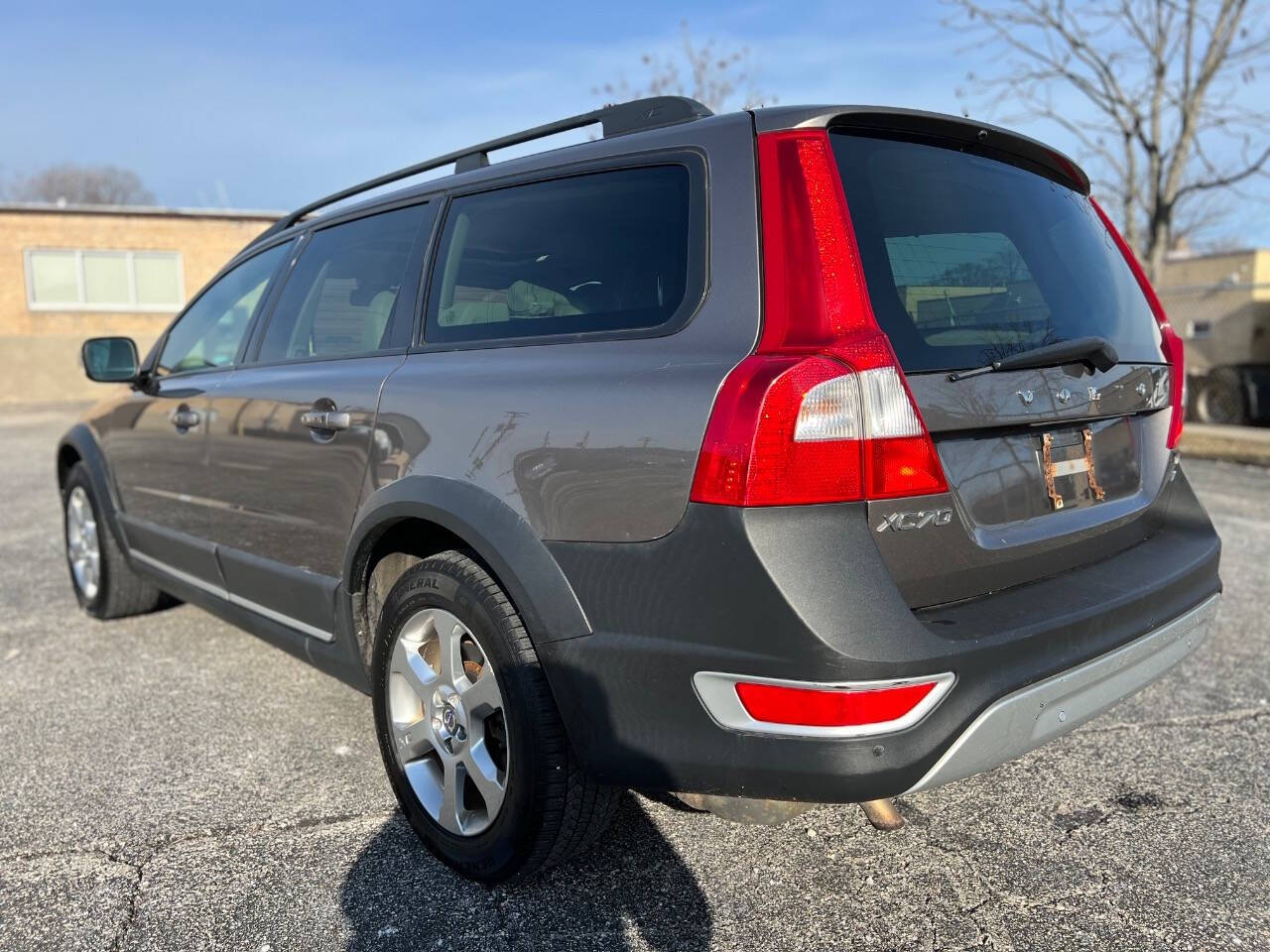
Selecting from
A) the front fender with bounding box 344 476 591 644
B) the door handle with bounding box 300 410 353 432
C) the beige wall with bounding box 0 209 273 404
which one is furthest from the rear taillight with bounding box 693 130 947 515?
the beige wall with bounding box 0 209 273 404

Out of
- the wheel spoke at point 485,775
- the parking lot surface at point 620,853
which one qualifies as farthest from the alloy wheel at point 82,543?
the wheel spoke at point 485,775

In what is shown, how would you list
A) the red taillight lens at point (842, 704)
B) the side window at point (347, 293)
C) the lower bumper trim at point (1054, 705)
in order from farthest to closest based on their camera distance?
1. the side window at point (347, 293)
2. the lower bumper trim at point (1054, 705)
3. the red taillight lens at point (842, 704)

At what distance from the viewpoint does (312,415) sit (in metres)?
3.01

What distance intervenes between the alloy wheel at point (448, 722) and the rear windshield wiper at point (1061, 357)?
1283 millimetres

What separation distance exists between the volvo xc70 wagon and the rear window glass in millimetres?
10

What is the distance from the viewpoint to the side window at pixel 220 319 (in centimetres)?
385

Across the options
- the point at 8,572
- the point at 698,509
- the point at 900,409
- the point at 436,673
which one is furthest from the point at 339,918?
the point at 8,572

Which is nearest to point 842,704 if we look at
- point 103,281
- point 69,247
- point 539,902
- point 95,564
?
point 539,902

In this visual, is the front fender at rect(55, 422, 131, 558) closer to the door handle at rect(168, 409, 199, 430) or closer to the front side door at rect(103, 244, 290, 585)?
the front side door at rect(103, 244, 290, 585)

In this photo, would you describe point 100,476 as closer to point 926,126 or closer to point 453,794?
point 453,794

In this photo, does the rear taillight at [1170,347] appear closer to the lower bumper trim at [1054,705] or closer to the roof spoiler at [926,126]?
the roof spoiler at [926,126]

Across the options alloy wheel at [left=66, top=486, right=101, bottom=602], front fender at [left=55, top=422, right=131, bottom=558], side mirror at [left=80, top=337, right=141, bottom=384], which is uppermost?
side mirror at [left=80, top=337, right=141, bottom=384]

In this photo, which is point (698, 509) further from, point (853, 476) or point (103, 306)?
point (103, 306)

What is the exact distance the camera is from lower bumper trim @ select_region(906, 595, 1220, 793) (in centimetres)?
197
